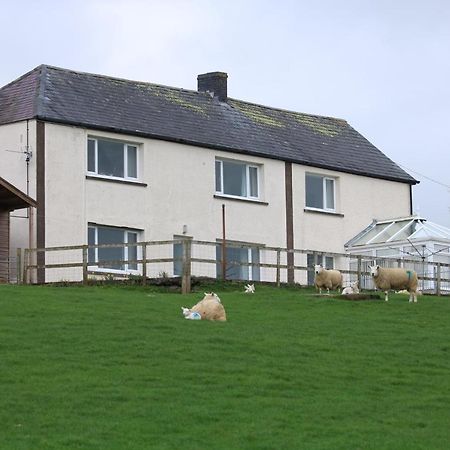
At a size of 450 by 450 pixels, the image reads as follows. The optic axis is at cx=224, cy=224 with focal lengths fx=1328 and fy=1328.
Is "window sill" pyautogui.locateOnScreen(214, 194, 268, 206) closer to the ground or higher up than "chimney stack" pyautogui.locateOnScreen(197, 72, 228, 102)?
closer to the ground

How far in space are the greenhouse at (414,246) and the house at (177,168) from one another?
204 cm

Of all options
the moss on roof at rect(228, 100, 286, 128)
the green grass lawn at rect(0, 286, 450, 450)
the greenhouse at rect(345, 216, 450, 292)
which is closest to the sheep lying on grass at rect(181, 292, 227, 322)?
the green grass lawn at rect(0, 286, 450, 450)

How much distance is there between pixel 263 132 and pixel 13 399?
31.4 m

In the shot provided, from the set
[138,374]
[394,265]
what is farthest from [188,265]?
[138,374]

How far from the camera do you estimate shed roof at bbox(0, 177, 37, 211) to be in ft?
125

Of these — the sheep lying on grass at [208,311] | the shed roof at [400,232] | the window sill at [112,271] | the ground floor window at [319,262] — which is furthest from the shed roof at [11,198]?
the shed roof at [400,232]

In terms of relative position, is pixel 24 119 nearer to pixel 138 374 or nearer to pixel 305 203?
pixel 305 203

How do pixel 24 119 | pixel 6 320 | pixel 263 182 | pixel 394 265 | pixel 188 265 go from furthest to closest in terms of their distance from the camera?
pixel 263 182, pixel 394 265, pixel 24 119, pixel 188 265, pixel 6 320

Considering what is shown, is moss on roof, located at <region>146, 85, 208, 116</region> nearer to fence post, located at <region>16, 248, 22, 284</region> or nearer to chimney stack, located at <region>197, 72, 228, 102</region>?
chimney stack, located at <region>197, 72, 228, 102</region>

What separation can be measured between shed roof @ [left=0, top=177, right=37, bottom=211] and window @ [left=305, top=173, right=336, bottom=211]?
43.5ft

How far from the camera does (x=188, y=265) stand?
3600 centimetres

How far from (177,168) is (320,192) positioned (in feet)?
23.4

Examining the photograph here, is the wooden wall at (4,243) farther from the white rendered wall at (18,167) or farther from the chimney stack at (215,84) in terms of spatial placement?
the chimney stack at (215,84)

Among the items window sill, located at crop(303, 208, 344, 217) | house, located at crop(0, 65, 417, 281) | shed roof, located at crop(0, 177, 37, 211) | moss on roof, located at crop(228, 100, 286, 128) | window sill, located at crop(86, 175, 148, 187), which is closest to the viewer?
shed roof, located at crop(0, 177, 37, 211)
